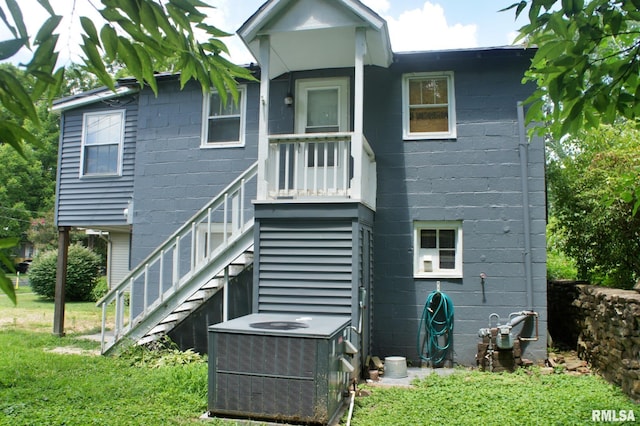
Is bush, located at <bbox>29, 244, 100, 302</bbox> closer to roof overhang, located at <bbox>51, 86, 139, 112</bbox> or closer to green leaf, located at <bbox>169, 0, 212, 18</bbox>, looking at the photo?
roof overhang, located at <bbox>51, 86, 139, 112</bbox>

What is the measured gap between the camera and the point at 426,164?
814 cm

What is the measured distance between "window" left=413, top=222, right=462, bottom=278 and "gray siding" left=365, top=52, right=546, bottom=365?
0.42 ft

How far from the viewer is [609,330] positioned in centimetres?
638

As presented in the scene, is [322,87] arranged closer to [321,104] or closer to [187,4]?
[321,104]

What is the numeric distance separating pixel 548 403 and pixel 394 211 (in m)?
3.58

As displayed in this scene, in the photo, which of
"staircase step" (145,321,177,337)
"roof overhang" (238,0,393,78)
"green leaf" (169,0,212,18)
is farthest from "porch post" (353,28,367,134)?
"green leaf" (169,0,212,18)

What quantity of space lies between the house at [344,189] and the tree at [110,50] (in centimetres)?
474

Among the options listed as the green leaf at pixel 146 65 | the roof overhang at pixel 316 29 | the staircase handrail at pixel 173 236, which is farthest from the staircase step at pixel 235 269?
the green leaf at pixel 146 65

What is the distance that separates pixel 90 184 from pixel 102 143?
860 mm

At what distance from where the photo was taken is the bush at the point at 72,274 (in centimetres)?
1692

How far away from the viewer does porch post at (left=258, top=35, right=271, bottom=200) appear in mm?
6906

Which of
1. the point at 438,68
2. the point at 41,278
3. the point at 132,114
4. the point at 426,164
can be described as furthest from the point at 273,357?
the point at 41,278

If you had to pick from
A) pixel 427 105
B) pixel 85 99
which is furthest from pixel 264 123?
pixel 85 99

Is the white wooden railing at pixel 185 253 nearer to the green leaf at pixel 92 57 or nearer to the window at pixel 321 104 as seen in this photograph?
the window at pixel 321 104
